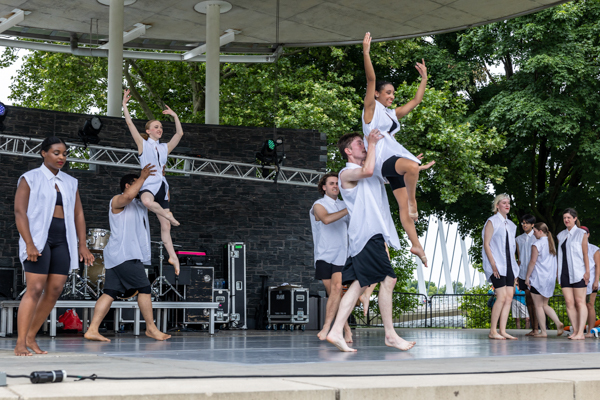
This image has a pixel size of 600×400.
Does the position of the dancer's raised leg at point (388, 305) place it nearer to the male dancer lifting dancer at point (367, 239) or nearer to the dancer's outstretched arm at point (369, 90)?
the male dancer lifting dancer at point (367, 239)

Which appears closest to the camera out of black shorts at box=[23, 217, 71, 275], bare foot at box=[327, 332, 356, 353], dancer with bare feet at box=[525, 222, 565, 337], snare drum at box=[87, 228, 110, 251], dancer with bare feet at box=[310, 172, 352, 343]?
black shorts at box=[23, 217, 71, 275]

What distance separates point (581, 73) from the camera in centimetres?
1588

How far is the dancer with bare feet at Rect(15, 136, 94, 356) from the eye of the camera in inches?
179

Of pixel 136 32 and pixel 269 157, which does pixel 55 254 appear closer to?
pixel 269 157

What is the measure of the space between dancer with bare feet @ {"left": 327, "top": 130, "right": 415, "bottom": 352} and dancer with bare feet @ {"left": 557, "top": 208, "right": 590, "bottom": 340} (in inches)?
169

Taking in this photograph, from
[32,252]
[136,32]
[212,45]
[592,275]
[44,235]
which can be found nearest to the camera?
[32,252]

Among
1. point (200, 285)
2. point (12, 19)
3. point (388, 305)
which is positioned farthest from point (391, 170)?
point (12, 19)

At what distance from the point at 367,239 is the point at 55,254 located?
2.22 meters

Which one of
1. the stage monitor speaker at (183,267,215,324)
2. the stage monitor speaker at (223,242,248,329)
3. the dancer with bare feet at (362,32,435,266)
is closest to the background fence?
the stage monitor speaker at (223,242,248,329)

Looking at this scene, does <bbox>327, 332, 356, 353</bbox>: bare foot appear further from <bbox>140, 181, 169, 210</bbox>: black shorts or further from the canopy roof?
the canopy roof

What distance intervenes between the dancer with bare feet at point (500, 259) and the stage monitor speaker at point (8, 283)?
23.5 ft

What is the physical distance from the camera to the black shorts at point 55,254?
180 inches

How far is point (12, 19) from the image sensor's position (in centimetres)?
1470

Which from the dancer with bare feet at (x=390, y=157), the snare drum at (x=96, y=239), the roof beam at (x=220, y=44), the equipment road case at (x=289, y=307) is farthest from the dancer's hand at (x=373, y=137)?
the roof beam at (x=220, y=44)
